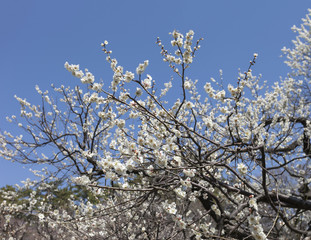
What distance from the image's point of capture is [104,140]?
263 inches

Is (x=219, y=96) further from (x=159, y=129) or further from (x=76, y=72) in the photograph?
(x=76, y=72)

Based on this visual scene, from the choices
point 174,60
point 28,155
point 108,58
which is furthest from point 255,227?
point 28,155

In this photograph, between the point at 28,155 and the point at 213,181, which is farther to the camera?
the point at 28,155

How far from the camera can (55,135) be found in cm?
575

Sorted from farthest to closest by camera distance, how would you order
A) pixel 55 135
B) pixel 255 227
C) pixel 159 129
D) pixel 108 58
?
pixel 55 135
pixel 159 129
pixel 108 58
pixel 255 227

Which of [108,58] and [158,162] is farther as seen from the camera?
[108,58]

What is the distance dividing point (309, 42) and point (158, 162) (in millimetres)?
10295

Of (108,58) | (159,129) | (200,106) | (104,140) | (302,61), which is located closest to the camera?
(108,58)

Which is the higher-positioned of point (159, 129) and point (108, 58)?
point (108, 58)

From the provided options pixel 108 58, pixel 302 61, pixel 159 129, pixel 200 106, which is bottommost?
pixel 159 129

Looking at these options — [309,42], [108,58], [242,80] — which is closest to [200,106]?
[242,80]

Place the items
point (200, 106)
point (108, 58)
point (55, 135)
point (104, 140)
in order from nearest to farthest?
point (108, 58) → point (55, 135) → point (104, 140) → point (200, 106)

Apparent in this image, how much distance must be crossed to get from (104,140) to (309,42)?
347 inches

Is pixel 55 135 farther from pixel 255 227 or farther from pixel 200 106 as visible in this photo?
pixel 255 227
